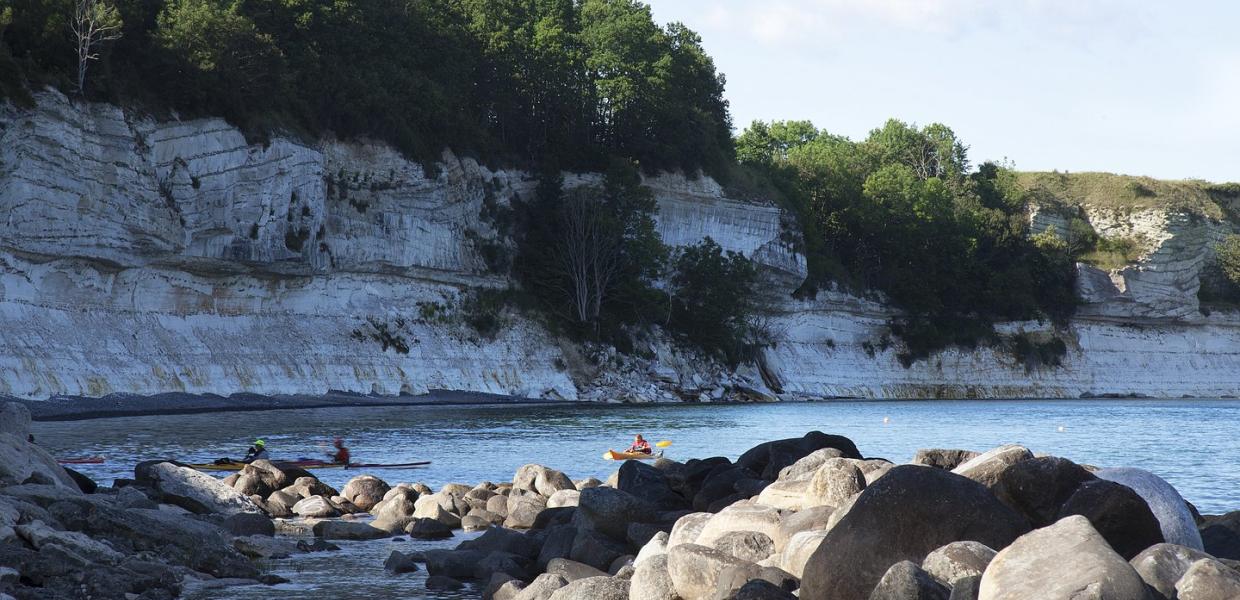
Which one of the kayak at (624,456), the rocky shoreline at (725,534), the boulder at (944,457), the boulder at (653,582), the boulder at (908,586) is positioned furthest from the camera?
the kayak at (624,456)

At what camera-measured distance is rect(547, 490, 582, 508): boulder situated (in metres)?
16.9

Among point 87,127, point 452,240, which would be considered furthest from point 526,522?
point 452,240

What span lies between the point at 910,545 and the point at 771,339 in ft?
220

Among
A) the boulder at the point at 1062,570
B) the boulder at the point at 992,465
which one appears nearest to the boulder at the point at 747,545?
the boulder at the point at 992,465

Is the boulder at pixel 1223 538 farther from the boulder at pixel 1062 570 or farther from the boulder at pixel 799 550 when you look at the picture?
the boulder at pixel 799 550

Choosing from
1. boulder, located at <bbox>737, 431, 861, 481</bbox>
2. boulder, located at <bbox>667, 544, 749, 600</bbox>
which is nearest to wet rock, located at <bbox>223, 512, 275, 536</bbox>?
boulder, located at <bbox>737, 431, 861, 481</bbox>

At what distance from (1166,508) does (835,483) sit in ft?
9.31

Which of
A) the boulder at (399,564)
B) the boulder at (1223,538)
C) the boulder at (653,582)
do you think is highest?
the boulder at (1223,538)

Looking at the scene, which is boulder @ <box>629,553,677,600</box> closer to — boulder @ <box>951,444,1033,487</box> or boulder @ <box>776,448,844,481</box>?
boulder @ <box>951,444,1033,487</box>

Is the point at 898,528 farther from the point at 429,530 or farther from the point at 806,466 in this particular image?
the point at 429,530

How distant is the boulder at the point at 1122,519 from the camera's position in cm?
1006

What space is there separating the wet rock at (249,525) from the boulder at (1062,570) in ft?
37.1

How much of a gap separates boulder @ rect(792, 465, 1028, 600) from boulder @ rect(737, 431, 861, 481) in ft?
18.8

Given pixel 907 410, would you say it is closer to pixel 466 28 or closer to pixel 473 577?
pixel 466 28
